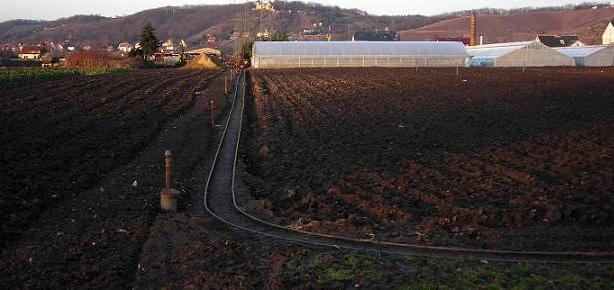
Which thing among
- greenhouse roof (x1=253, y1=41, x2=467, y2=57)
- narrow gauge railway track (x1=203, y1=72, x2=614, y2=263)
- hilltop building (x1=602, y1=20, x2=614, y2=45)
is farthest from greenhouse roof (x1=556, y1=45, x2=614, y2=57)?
narrow gauge railway track (x1=203, y1=72, x2=614, y2=263)

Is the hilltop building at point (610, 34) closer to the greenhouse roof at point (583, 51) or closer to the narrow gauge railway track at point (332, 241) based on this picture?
the greenhouse roof at point (583, 51)

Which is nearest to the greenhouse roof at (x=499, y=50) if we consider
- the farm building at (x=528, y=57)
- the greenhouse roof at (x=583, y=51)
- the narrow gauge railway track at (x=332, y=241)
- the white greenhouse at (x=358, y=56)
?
the farm building at (x=528, y=57)

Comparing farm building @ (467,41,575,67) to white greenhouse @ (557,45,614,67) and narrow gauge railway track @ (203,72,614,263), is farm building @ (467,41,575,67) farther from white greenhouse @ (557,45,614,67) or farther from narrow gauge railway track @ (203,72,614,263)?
narrow gauge railway track @ (203,72,614,263)

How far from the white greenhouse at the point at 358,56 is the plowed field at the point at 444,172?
45.5m

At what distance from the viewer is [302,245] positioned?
873 centimetres

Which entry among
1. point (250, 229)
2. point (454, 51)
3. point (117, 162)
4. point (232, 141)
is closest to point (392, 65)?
point (454, 51)

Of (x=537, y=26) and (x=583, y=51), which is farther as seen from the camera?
(x=537, y=26)

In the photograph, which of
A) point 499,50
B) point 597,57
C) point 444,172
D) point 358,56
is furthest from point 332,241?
point 597,57

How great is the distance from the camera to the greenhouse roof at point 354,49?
7156 cm

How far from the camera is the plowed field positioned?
9.40 m

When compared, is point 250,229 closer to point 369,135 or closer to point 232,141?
point 369,135

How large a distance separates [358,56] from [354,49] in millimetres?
1565

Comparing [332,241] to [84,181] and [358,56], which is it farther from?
[358,56]

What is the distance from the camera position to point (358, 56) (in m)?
70.9
